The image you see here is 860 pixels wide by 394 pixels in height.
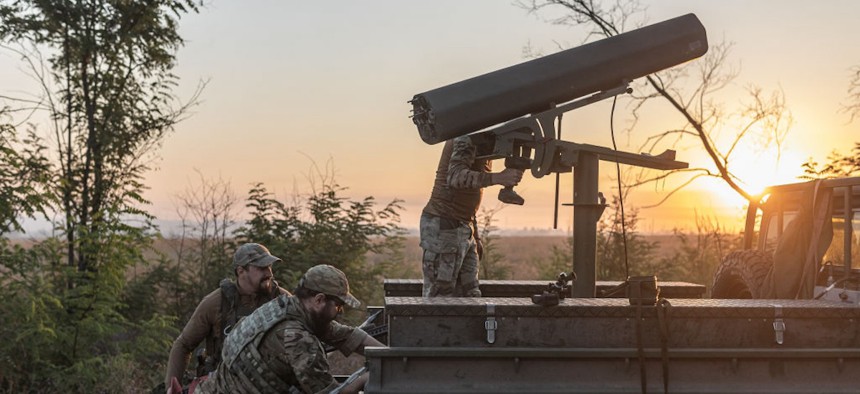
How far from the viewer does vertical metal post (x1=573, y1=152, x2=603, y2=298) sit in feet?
17.3

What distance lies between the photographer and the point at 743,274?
649cm

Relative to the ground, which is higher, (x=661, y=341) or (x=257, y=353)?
(x=661, y=341)

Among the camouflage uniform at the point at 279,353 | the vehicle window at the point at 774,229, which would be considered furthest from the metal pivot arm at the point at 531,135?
the vehicle window at the point at 774,229

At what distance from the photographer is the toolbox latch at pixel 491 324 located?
438 cm

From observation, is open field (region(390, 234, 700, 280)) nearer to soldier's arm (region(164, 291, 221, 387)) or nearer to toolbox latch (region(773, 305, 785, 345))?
soldier's arm (region(164, 291, 221, 387))

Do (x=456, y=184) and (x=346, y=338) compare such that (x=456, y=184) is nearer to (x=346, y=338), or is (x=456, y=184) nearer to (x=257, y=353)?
(x=346, y=338)

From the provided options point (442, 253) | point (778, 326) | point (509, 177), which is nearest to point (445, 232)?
point (442, 253)

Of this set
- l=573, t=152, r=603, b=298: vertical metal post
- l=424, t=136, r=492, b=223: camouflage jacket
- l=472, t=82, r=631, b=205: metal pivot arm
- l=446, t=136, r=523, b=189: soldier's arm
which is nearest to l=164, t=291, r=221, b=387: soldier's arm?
l=424, t=136, r=492, b=223: camouflage jacket

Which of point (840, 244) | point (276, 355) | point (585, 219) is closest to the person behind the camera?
point (276, 355)

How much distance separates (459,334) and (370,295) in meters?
8.75

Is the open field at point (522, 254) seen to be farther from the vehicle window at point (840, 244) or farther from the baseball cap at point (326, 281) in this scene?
Result: the baseball cap at point (326, 281)

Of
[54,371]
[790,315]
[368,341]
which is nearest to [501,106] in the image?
[368,341]

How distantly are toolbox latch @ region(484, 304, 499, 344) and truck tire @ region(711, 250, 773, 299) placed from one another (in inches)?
101

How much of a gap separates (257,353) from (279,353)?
123 millimetres
